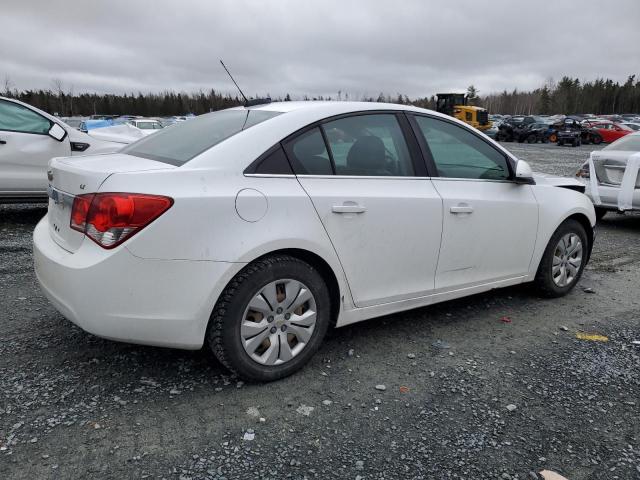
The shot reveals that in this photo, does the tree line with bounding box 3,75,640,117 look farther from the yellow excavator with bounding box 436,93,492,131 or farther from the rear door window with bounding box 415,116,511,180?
the rear door window with bounding box 415,116,511,180

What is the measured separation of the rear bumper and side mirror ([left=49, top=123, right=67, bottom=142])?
4.81 metres

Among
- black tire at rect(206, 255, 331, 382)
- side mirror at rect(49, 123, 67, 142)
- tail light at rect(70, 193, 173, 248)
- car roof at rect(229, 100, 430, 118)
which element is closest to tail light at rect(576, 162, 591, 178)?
car roof at rect(229, 100, 430, 118)

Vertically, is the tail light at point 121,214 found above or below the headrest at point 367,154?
below

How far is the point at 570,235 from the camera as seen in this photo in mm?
4477

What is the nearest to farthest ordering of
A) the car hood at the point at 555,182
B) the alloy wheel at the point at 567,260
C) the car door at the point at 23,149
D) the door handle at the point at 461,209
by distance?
1. the door handle at the point at 461,209
2. the car hood at the point at 555,182
3. the alloy wheel at the point at 567,260
4. the car door at the point at 23,149

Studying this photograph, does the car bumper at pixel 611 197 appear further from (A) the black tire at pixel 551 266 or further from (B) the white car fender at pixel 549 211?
(B) the white car fender at pixel 549 211

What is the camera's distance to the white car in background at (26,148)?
6547 millimetres

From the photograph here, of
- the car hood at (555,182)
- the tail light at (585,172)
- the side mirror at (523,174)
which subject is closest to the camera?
the side mirror at (523,174)

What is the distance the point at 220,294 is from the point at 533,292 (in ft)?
10.0

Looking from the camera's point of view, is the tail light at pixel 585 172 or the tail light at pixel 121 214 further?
the tail light at pixel 585 172

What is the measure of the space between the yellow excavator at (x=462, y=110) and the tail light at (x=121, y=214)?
38.3m

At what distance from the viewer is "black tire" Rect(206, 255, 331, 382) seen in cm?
267

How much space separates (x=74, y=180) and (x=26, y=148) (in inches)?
186

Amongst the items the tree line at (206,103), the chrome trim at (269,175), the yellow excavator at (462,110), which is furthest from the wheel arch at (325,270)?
the tree line at (206,103)
